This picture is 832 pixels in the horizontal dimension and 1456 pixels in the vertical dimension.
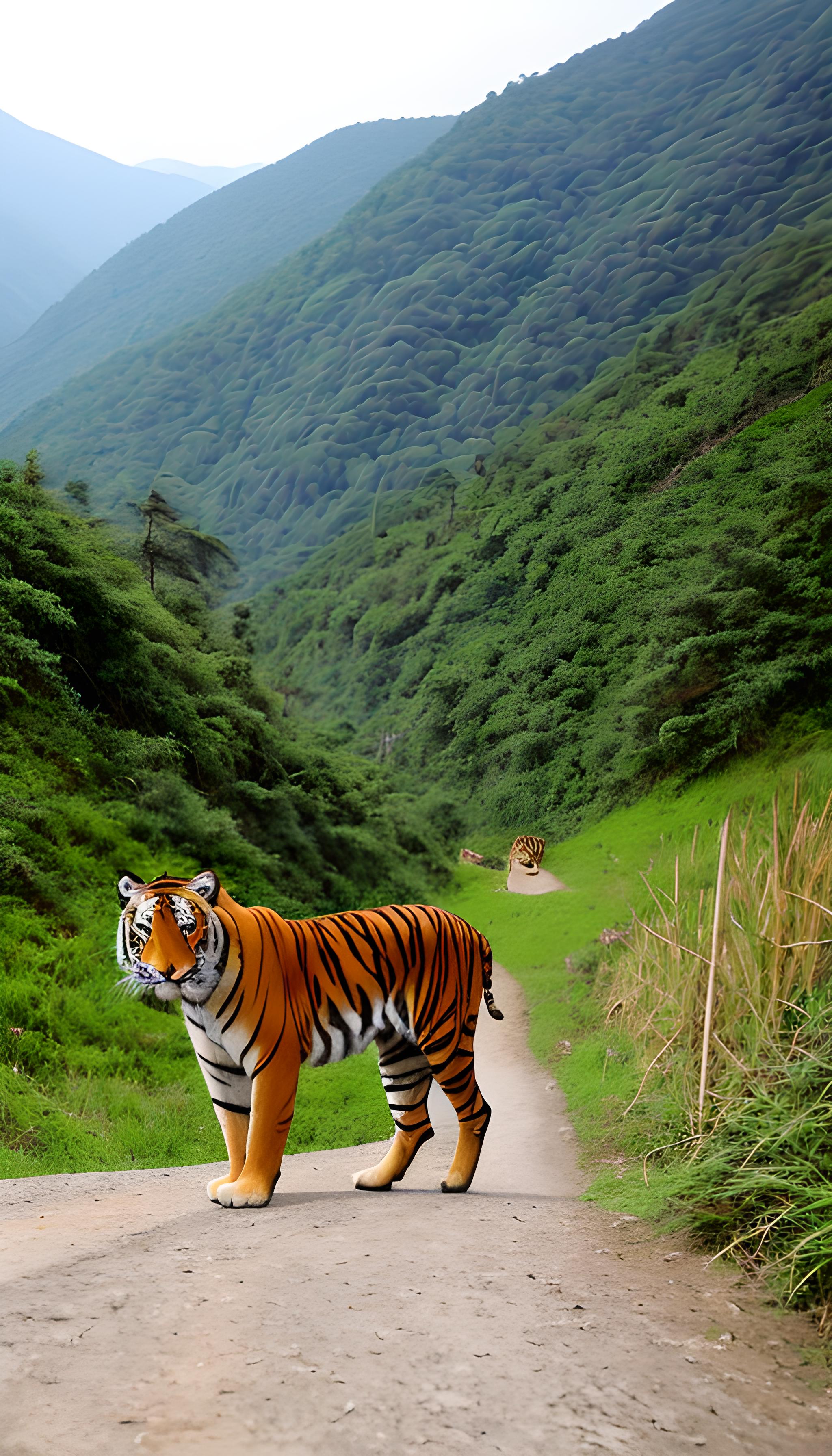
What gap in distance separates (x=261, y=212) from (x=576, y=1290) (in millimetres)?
21260

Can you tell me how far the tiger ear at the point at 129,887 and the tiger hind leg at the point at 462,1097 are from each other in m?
1.24

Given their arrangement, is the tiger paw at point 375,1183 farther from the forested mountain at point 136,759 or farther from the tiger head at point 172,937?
the forested mountain at point 136,759

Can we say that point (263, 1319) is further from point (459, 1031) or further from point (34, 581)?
point (34, 581)

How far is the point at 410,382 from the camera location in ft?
42.3

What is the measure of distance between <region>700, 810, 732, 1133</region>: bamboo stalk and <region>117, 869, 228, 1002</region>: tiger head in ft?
5.52

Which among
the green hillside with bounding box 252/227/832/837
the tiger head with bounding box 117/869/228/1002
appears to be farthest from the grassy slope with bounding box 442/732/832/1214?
the tiger head with bounding box 117/869/228/1002

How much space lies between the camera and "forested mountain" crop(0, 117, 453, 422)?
1758cm

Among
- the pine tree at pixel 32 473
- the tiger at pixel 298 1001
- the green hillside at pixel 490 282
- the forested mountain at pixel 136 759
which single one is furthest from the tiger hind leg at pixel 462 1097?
the green hillside at pixel 490 282

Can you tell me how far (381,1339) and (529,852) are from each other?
6919mm

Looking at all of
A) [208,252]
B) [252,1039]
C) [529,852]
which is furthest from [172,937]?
[208,252]

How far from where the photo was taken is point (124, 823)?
6371mm

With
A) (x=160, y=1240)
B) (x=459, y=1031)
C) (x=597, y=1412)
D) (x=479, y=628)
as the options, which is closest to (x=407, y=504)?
(x=479, y=628)

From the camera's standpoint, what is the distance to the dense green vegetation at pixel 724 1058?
8.46 ft

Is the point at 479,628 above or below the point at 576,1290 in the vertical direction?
above
